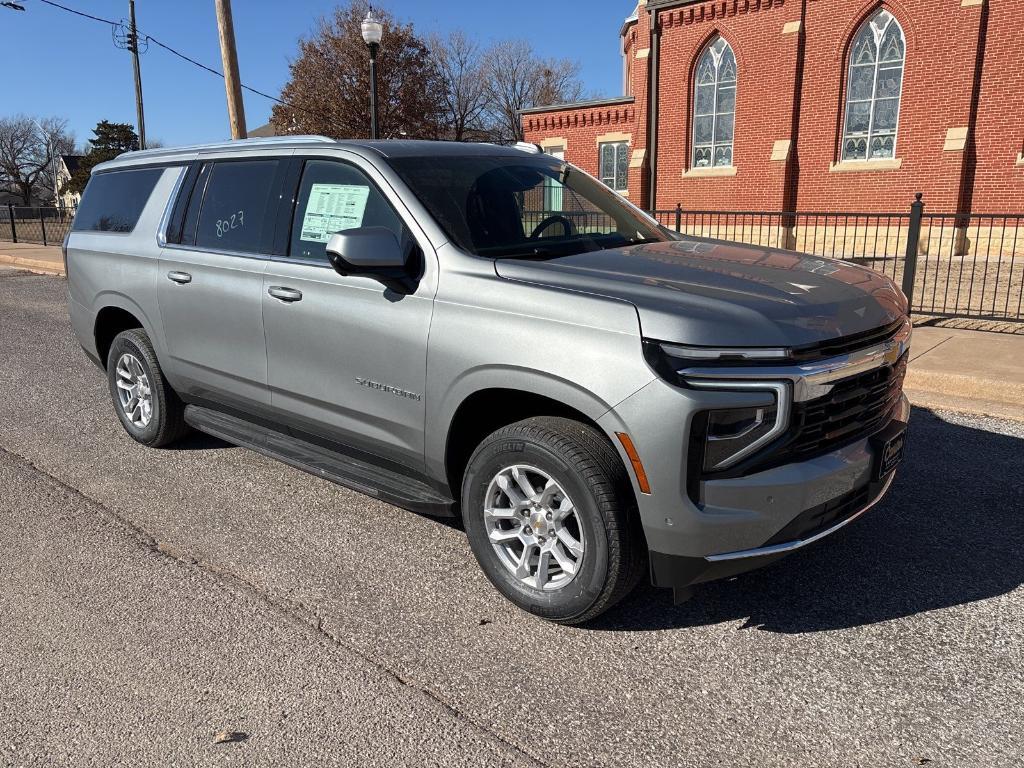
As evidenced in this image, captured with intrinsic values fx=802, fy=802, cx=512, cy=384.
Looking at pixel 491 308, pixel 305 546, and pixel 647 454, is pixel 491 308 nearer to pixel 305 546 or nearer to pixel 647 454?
pixel 647 454

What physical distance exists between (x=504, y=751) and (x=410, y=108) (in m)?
43.7

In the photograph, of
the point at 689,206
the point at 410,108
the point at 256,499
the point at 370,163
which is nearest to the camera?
the point at 370,163

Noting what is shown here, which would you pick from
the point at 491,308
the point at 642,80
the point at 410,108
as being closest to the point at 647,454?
the point at 491,308

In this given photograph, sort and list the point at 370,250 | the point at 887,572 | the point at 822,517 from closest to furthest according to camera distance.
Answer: the point at 822,517, the point at 370,250, the point at 887,572

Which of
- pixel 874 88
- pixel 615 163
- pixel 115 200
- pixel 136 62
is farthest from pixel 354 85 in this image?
pixel 115 200

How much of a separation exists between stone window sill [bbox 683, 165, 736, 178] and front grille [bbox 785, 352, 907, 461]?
62.2ft

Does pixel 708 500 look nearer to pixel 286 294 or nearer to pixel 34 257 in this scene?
pixel 286 294

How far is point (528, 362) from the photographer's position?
3.06 metres

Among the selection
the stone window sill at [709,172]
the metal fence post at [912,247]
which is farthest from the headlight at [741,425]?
the stone window sill at [709,172]

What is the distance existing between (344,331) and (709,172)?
19.5 meters

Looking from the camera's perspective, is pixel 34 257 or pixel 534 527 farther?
pixel 34 257

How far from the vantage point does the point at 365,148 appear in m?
3.93

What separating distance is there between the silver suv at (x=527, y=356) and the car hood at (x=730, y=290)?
0.04 ft

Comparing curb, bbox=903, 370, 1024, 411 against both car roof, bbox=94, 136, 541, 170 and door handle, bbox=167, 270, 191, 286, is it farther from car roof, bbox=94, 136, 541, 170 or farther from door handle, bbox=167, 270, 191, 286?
door handle, bbox=167, 270, 191, 286
